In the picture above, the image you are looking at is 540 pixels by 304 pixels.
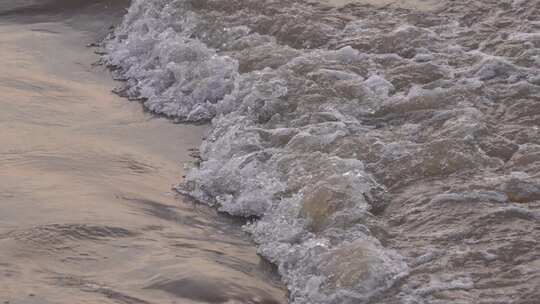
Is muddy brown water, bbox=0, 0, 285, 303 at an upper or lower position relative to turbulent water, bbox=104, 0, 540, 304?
lower

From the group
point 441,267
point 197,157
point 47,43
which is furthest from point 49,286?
point 47,43

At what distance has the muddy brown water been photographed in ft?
11.4

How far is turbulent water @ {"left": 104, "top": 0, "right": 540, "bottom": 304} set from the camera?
3.51 meters

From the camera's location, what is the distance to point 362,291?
338 centimetres

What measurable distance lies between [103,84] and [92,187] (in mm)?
2188

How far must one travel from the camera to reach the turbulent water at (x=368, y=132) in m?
3.51

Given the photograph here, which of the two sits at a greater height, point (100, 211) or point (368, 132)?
point (368, 132)

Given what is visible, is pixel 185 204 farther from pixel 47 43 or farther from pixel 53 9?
pixel 53 9

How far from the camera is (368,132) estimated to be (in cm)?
465

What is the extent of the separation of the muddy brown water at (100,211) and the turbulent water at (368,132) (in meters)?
0.16

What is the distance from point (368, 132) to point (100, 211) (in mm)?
1337

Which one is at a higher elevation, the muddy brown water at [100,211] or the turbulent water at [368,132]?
the turbulent water at [368,132]

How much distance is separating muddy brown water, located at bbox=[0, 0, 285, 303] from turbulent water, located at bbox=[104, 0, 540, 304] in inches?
6.2

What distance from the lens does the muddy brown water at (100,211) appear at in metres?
3.47
